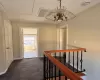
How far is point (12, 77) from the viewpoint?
3.09m

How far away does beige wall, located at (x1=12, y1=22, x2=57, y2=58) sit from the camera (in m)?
5.49

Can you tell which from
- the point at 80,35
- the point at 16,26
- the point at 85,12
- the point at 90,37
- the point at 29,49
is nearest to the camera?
the point at 90,37

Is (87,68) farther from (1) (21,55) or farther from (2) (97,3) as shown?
(1) (21,55)

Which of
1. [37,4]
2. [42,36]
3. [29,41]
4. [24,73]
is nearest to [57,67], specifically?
[37,4]

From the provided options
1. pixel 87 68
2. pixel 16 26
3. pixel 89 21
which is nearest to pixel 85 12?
pixel 89 21

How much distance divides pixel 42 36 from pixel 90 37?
349cm

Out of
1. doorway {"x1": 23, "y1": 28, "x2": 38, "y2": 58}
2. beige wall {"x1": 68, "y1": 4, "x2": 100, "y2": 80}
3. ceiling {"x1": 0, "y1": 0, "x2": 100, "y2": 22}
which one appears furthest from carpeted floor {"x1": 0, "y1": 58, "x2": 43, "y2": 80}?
doorway {"x1": 23, "y1": 28, "x2": 38, "y2": 58}

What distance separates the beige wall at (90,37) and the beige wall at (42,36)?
254 centimetres

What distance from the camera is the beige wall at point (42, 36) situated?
549 centimetres

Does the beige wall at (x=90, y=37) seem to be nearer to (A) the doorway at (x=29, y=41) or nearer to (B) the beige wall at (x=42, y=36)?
(B) the beige wall at (x=42, y=36)

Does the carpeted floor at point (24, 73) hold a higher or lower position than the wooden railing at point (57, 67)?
lower

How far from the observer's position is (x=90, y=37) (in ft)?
10.1

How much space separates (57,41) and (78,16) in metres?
2.80

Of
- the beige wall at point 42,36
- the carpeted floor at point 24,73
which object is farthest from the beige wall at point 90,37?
the beige wall at point 42,36
